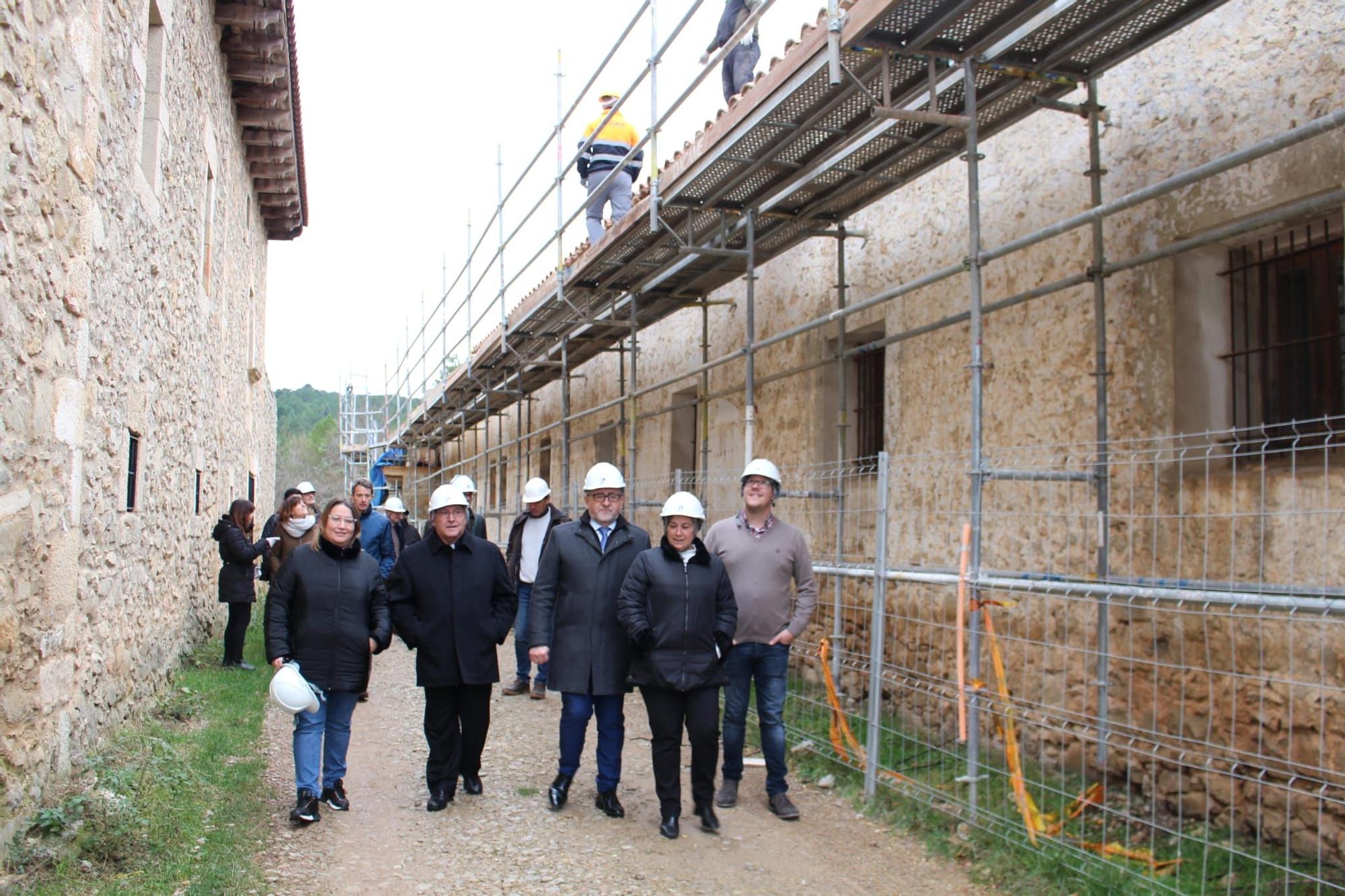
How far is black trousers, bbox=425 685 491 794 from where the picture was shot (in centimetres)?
579

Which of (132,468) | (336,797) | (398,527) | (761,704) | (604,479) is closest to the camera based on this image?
(336,797)

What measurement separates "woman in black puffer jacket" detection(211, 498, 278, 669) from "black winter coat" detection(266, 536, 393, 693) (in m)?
4.36

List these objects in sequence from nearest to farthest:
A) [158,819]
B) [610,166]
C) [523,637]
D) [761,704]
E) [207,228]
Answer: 1. [158,819]
2. [761,704]
3. [523,637]
4. [207,228]
5. [610,166]

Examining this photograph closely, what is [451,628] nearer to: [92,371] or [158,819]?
[158,819]

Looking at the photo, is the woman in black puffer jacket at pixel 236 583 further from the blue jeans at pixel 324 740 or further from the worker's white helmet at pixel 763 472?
the worker's white helmet at pixel 763 472

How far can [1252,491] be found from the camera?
5.14m

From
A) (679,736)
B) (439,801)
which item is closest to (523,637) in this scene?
(439,801)

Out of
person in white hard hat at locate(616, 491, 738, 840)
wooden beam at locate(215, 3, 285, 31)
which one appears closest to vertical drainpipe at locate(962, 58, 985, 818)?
person in white hard hat at locate(616, 491, 738, 840)

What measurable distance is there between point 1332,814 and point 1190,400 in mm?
2034

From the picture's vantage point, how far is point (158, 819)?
4.94 meters

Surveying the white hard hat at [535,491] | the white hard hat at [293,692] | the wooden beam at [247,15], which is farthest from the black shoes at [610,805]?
the wooden beam at [247,15]

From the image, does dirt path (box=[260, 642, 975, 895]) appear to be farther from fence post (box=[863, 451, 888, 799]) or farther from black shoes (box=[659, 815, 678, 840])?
fence post (box=[863, 451, 888, 799])

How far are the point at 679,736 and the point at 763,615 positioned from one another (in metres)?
0.77

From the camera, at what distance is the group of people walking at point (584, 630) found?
→ 5461 mm
